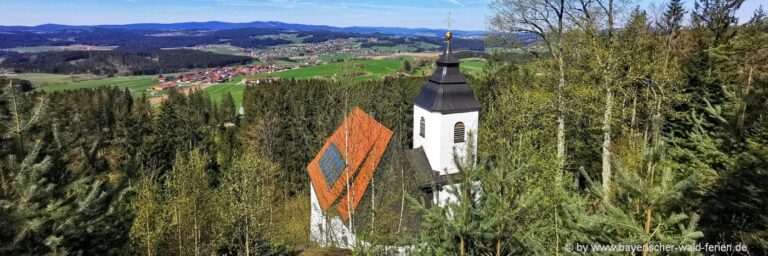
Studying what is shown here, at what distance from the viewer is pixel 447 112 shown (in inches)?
699

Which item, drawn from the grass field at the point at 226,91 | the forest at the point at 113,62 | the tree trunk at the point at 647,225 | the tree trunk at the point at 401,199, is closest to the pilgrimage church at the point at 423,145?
the tree trunk at the point at 401,199

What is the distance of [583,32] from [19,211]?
1669 cm

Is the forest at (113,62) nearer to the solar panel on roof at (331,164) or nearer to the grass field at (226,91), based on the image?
the grass field at (226,91)

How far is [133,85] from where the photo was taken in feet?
275

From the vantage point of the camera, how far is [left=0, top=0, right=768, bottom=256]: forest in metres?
4.92

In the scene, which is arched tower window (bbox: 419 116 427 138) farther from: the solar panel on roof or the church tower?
the solar panel on roof

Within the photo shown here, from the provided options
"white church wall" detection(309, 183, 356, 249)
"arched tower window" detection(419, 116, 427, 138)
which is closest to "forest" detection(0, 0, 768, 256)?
"white church wall" detection(309, 183, 356, 249)

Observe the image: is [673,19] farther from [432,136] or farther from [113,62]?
[113,62]

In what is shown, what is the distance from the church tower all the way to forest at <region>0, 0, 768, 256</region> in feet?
5.94

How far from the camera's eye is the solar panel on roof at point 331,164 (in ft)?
61.6

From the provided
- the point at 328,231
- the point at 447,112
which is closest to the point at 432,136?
the point at 447,112

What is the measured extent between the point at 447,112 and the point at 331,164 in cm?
621

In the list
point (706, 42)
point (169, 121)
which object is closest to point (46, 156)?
point (706, 42)

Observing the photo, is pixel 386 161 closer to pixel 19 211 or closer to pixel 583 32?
pixel 583 32
